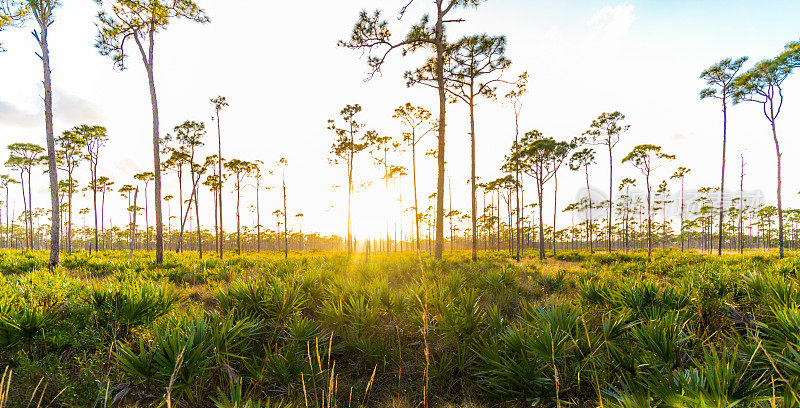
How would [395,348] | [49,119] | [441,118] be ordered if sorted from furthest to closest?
[441,118] < [49,119] < [395,348]

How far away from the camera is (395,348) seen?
4.52 meters

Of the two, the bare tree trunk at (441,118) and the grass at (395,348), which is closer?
the grass at (395,348)

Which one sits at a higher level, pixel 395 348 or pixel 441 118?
pixel 441 118

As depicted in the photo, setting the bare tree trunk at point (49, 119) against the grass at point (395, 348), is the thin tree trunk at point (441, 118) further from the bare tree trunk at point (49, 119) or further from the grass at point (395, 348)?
the bare tree trunk at point (49, 119)

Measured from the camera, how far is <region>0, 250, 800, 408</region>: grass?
275 cm

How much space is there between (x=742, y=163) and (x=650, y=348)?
4560 centimetres

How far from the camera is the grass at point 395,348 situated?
2752mm

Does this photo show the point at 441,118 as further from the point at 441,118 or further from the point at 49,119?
the point at 49,119

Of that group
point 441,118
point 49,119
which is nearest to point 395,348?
point 441,118

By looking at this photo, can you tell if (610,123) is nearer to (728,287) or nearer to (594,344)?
(728,287)

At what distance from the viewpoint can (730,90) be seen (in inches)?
949

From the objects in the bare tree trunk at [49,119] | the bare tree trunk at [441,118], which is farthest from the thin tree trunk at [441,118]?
the bare tree trunk at [49,119]

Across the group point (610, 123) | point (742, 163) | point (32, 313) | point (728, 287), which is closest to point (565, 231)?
point (742, 163)

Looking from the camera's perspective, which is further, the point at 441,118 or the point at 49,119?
the point at 441,118
